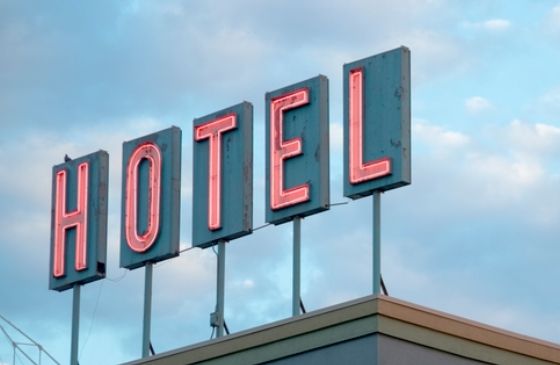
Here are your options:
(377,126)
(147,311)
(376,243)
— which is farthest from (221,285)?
(377,126)

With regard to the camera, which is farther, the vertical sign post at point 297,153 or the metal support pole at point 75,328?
the metal support pole at point 75,328

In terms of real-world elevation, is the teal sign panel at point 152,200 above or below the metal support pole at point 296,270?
above

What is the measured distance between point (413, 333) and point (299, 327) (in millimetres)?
2414

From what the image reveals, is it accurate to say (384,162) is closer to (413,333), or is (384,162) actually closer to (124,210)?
(413,333)

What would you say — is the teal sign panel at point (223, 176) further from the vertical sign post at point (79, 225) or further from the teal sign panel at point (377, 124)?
the vertical sign post at point (79, 225)

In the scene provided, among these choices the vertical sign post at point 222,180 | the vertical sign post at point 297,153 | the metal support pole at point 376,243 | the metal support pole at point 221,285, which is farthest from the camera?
the vertical sign post at point 222,180

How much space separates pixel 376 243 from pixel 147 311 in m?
7.32

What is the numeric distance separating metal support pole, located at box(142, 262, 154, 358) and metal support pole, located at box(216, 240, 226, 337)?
1955mm

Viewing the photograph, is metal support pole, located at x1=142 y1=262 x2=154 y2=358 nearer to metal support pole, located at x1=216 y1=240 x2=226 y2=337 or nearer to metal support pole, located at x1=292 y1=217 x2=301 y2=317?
metal support pole, located at x1=216 y1=240 x2=226 y2=337

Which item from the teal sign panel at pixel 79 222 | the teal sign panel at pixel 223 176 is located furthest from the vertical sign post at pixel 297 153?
the teal sign panel at pixel 79 222

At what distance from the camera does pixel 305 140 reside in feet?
138

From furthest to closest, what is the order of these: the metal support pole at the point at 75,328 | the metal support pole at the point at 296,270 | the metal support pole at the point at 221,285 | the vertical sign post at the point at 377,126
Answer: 1. the metal support pole at the point at 75,328
2. the metal support pole at the point at 221,285
3. the metal support pole at the point at 296,270
4. the vertical sign post at the point at 377,126

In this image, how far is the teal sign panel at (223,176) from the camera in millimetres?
43219

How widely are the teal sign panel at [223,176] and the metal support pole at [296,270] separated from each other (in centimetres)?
165
